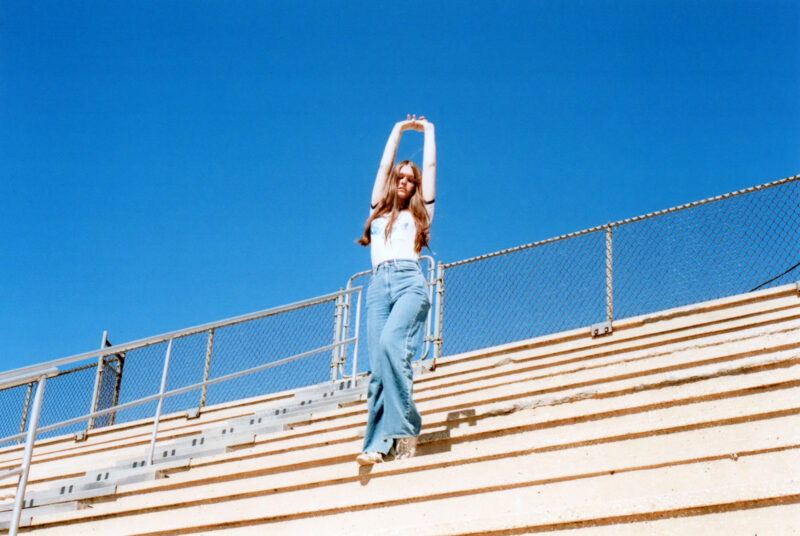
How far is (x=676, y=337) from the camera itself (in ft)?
18.8

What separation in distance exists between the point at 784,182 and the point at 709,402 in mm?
3601

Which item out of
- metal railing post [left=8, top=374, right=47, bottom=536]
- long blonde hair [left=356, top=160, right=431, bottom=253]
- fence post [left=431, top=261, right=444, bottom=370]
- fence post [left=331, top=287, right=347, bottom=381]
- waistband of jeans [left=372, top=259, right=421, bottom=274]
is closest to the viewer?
Result: waistband of jeans [left=372, top=259, right=421, bottom=274]

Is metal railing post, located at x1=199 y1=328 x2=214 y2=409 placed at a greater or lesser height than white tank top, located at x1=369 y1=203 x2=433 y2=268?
greater

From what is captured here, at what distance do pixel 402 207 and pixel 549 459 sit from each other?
151 centimetres

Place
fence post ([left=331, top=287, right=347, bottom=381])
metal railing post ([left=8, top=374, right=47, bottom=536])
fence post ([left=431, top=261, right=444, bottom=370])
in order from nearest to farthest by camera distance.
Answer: metal railing post ([left=8, top=374, right=47, bottom=536]), fence post ([left=431, top=261, right=444, bottom=370]), fence post ([left=331, top=287, right=347, bottom=381])

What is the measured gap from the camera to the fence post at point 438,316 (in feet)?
24.8

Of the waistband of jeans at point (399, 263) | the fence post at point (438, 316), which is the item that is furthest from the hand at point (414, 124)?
the fence post at point (438, 316)

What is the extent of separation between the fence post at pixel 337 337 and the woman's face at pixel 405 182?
3.81 metres

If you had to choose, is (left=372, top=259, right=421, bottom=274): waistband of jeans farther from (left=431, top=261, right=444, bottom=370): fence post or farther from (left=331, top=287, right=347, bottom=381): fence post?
(left=331, top=287, right=347, bottom=381): fence post

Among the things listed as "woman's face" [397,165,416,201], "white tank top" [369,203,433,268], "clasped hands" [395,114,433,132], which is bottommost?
"white tank top" [369,203,433,268]

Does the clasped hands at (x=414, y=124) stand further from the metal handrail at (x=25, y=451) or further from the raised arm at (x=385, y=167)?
the metal handrail at (x=25, y=451)

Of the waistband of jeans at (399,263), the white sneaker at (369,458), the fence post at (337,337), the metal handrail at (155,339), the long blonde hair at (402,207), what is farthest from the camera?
the fence post at (337,337)

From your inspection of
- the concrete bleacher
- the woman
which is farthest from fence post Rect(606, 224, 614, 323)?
the woman

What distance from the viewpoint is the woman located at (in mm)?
3988
